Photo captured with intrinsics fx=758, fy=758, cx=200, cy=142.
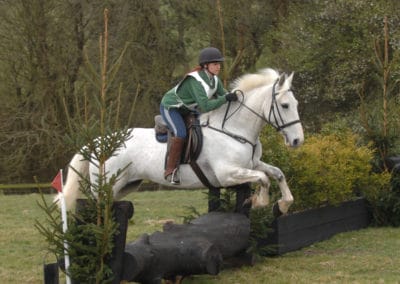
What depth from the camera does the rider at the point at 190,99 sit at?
25.4 ft

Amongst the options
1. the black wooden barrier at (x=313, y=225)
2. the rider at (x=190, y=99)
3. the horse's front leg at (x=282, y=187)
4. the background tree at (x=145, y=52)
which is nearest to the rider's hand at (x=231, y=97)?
the rider at (x=190, y=99)

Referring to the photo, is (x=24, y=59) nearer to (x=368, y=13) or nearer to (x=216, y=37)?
(x=216, y=37)

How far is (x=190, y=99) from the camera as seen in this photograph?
791cm

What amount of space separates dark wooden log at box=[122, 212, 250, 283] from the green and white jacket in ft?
3.87

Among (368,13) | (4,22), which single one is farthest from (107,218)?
(4,22)

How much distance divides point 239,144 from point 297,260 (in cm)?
147

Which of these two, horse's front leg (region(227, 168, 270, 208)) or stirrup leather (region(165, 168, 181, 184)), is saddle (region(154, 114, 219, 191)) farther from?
horse's front leg (region(227, 168, 270, 208))

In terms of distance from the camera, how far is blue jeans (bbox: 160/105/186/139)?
7.80m

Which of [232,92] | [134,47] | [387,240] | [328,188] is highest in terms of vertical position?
[134,47]

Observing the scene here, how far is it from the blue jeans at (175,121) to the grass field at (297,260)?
3.93 ft

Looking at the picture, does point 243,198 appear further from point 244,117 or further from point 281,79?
point 281,79

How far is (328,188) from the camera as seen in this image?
31.3ft

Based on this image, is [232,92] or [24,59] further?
[24,59]

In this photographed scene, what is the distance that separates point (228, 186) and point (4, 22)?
15.5 metres
